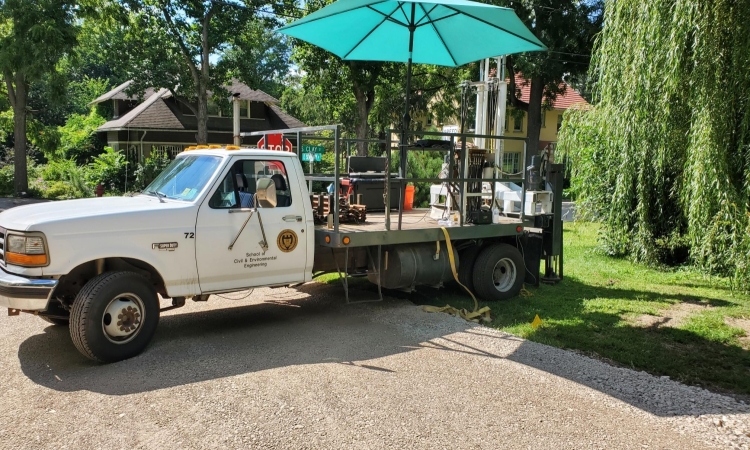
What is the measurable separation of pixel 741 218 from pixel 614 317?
8.30 feet

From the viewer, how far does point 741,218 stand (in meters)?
8.54

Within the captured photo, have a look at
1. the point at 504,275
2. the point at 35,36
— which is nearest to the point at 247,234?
the point at 504,275

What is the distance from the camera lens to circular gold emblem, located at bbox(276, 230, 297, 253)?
6.76 metres

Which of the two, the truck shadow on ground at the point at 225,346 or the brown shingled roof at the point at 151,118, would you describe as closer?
the truck shadow on ground at the point at 225,346

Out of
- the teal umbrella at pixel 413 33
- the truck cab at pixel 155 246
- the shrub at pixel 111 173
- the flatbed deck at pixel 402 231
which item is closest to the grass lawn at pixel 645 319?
the flatbed deck at pixel 402 231

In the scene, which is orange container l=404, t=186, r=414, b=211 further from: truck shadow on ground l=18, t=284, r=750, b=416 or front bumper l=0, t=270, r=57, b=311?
front bumper l=0, t=270, r=57, b=311

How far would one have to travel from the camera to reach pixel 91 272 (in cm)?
596

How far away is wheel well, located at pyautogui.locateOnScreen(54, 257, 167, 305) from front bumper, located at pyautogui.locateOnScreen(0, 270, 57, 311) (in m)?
0.35

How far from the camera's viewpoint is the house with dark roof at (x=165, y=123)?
3306cm

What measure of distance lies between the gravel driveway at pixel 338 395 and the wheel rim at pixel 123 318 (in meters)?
0.26

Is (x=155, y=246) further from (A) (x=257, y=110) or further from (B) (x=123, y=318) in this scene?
(A) (x=257, y=110)

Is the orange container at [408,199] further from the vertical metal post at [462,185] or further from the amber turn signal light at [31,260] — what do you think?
the amber turn signal light at [31,260]

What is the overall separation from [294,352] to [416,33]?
582cm

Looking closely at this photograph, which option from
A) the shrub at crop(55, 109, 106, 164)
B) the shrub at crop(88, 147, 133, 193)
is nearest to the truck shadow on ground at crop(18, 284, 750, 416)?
the shrub at crop(88, 147, 133, 193)
